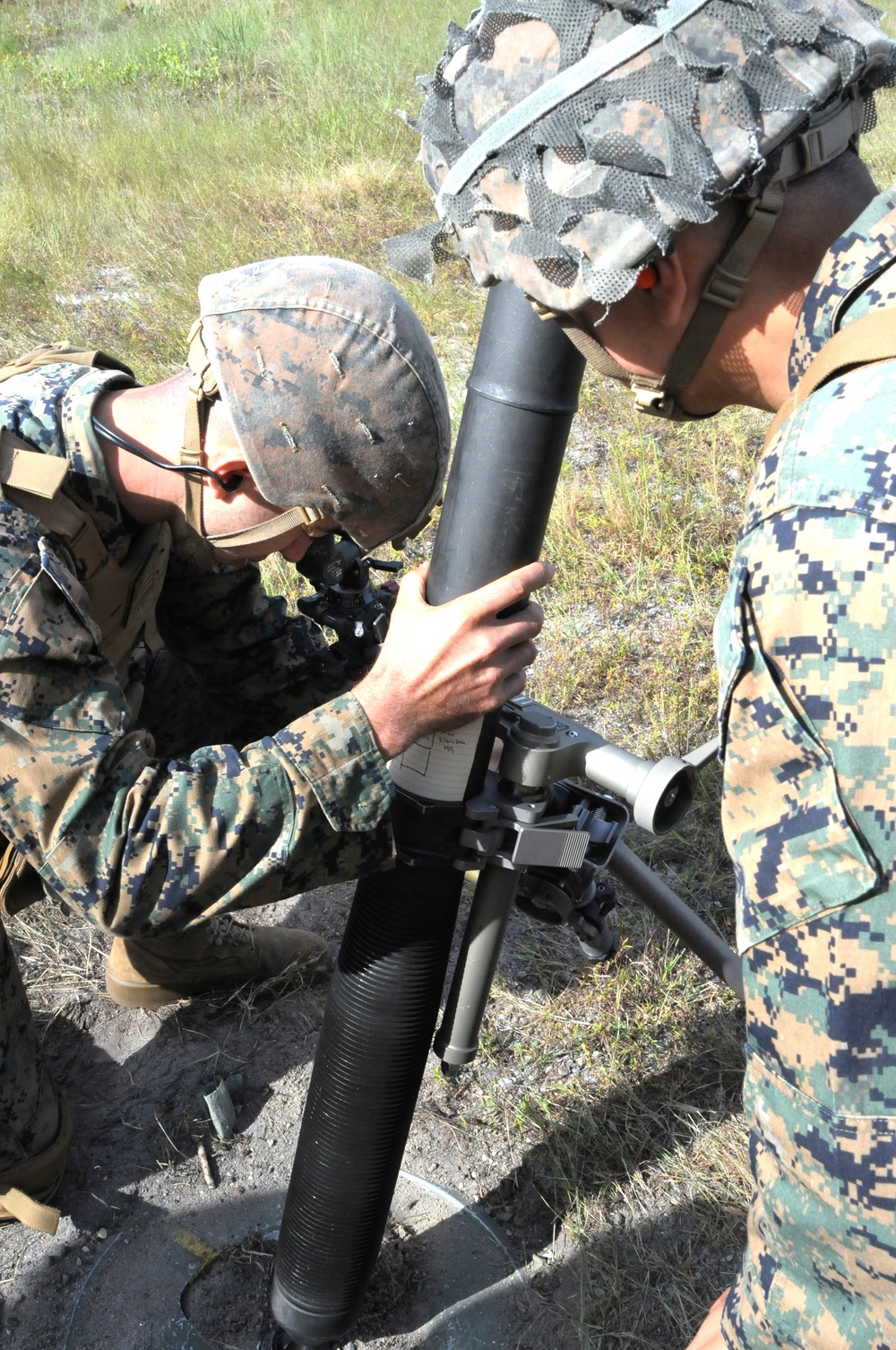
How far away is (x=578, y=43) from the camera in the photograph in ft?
3.94

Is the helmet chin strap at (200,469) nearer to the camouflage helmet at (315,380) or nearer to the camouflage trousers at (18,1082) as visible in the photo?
the camouflage helmet at (315,380)

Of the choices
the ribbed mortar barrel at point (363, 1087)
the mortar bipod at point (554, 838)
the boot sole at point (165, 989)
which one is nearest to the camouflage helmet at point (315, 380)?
the mortar bipod at point (554, 838)

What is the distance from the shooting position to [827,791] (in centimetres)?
112

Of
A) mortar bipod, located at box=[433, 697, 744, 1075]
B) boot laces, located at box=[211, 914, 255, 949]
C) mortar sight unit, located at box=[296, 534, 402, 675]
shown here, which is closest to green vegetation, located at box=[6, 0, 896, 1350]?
boot laces, located at box=[211, 914, 255, 949]

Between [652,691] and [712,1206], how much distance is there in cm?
176

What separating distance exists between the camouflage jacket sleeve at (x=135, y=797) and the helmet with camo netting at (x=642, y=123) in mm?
1130

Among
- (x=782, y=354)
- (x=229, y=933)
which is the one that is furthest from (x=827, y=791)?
(x=229, y=933)

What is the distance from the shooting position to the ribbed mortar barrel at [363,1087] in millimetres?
2197

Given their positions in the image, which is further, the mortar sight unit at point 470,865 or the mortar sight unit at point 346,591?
the mortar sight unit at point 346,591

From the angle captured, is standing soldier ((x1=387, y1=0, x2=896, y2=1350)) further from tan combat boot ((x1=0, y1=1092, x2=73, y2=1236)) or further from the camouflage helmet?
tan combat boot ((x1=0, y1=1092, x2=73, y2=1236))

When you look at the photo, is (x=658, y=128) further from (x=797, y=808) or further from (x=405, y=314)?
(x=405, y=314)

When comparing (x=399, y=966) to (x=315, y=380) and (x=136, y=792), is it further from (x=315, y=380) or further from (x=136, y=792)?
(x=315, y=380)

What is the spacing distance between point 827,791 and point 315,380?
5.23 ft

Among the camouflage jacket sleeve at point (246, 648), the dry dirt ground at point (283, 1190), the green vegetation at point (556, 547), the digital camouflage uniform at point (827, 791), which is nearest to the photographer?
the digital camouflage uniform at point (827, 791)
